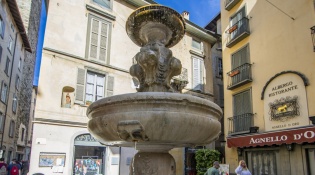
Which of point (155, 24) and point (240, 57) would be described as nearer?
point (155, 24)

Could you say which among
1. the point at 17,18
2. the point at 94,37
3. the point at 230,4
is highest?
the point at 17,18

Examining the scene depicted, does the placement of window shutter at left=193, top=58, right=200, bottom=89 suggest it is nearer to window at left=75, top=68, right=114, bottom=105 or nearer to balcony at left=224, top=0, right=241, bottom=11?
balcony at left=224, top=0, right=241, bottom=11

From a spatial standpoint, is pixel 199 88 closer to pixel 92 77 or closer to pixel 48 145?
pixel 92 77

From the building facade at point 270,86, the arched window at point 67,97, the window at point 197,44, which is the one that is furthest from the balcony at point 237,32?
the arched window at point 67,97

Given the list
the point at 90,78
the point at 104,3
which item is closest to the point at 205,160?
the point at 90,78

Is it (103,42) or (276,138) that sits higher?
(103,42)

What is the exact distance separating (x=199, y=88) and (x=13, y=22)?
15.1 m

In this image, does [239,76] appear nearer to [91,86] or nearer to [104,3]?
[91,86]

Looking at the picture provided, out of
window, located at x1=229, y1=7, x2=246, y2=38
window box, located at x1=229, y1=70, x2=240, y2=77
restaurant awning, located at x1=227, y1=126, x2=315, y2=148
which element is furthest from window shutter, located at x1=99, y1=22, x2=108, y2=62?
restaurant awning, located at x1=227, y1=126, x2=315, y2=148

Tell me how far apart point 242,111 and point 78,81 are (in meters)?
8.22

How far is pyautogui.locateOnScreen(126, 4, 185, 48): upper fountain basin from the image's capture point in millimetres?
4641

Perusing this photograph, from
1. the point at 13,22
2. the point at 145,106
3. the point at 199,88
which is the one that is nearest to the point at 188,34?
the point at 199,88

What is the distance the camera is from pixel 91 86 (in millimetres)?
13227

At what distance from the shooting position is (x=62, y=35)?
1286 centimetres
